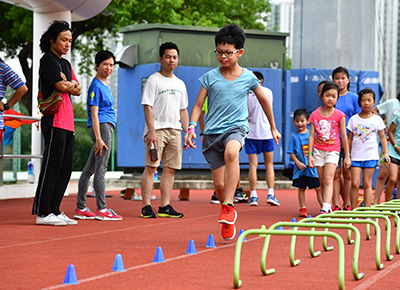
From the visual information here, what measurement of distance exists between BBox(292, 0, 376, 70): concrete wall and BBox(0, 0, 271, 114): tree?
995 cm

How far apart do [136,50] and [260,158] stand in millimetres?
4487

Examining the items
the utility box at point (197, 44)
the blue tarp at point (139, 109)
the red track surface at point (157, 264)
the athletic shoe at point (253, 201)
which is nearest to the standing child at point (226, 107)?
the red track surface at point (157, 264)

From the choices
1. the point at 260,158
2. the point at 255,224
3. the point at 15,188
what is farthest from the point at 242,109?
the point at 260,158

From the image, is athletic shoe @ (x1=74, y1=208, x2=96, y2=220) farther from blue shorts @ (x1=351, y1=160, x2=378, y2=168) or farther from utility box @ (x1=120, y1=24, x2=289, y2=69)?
utility box @ (x1=120, y1=24, x2=289, y2=69)

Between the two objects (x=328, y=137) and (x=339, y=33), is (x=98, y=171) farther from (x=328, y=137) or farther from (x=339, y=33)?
(x=339, y=33)

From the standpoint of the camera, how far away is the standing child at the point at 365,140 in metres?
8.61

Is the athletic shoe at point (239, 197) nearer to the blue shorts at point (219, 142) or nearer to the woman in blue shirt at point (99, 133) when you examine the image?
the woman in blue shirt at point (99, 133)

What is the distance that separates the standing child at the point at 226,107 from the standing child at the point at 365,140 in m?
2.66

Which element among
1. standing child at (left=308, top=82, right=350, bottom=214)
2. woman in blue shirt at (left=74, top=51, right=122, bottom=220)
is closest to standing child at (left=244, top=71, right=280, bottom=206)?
standing child at (left=308, top=82, right=350, bottom=214)

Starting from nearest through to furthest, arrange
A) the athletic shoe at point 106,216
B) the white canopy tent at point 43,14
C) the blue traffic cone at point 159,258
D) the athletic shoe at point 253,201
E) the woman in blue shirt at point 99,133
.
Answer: the blue traffic cone at point 159,258 < the woman in blue shirt at point 99,133 < the athletic shoe at point 106,216 < the athletic shoe at point 253,201 < the white canopy tent at point 43,14

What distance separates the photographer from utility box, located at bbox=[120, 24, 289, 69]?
16.5m

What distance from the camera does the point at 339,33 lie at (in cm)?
1747

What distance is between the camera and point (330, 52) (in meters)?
17.5

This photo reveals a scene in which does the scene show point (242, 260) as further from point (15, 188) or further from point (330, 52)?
point (330, 52)
